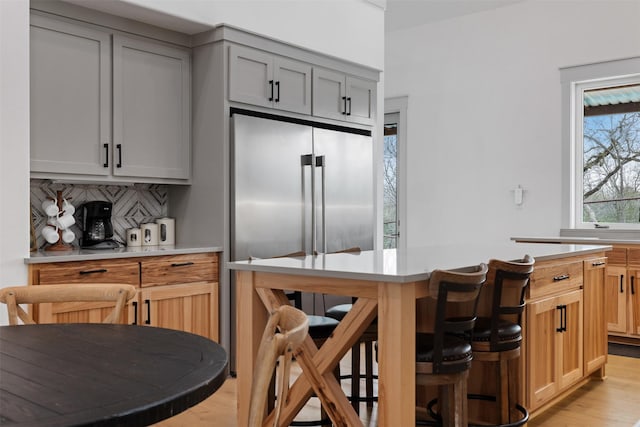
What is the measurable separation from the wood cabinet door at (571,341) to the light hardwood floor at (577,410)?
0.15 meters

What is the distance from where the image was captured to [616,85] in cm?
562

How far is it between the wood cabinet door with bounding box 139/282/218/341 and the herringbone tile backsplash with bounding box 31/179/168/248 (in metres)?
0.68

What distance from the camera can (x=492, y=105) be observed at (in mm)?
6219

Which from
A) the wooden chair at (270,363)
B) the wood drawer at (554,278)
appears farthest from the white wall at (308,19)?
the wooden chair at (270,363)

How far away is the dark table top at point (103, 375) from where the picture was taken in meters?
1.00

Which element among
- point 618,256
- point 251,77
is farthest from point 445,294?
point 618,256

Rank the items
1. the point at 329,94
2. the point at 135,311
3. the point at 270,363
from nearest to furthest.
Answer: the point at 270,363 → the point at 135,311 → the point at 329,94

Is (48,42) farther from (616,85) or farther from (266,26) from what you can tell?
(616,85)

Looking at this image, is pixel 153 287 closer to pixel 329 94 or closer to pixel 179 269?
pixel 179 269

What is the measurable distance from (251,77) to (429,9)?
2.87 metres

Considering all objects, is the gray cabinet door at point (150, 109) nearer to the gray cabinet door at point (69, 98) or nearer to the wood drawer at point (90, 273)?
the gray cabinet door at point (69, 98)

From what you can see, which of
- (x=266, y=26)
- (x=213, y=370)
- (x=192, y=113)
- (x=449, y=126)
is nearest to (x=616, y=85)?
(x=449, y=126)

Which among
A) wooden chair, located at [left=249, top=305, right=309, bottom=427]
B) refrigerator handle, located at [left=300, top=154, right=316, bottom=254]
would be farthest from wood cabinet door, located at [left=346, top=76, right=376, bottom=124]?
wooden chair, located at [left=249, top=305, right=309, bottom=427]

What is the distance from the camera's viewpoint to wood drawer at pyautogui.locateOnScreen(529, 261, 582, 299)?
304 cm
